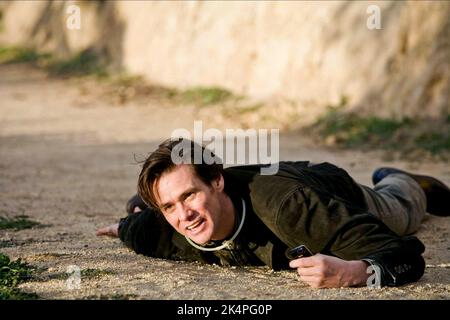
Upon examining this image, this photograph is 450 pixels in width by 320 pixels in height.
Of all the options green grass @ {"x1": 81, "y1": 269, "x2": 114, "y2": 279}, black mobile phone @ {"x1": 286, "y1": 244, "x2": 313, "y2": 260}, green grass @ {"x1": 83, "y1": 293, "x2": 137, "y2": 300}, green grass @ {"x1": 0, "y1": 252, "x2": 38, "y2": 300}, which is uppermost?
black mobile phone @ {"x1": 286, "y1": 244, "x2": 313, "y2": 260}

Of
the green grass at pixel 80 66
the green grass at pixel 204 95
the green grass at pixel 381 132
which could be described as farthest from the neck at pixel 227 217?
the green grass at pixel 80 66

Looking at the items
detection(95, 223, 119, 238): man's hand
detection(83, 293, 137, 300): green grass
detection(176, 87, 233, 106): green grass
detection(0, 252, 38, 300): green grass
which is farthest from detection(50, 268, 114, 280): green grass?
detection(176, 87, 233, 106): green grass

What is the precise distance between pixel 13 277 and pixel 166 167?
771 mm

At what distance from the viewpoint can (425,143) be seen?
8.20 m

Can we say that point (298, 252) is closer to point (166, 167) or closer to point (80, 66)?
point (166, 167)

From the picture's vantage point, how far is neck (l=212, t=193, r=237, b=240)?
12.2ft

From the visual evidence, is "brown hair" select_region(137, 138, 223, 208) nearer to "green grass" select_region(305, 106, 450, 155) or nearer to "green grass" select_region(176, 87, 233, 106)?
"green grass" select_region(305, 106, 450, 155)

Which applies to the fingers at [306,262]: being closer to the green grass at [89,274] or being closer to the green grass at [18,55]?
the green grass at [89,274]

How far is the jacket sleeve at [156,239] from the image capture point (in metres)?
4.04

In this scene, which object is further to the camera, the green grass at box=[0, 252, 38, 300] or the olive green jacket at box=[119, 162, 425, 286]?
the olive green jacket at box=[119, 162, 425, 286]

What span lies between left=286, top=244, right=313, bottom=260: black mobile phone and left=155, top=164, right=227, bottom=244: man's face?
34 centimetres

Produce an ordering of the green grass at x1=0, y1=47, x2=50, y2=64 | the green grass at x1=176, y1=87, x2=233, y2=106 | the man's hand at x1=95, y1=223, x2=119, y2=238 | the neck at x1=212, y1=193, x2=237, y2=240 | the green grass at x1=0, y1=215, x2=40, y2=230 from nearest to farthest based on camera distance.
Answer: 1. the neck at x1=212, y1=193, x2=237, y2=240
2. the man's hand at x1=95, y1=223, x2=119, y2=238
3. the green grass at x1=0, y1=215, x2=40, y2=230
4. the green grass at x1=176, y1=87, x2=233, y2=106
5. the green grass at x1=0, y1=47, x2=50, y2=64

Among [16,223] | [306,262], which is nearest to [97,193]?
[16,223]

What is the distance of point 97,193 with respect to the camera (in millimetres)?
6523
